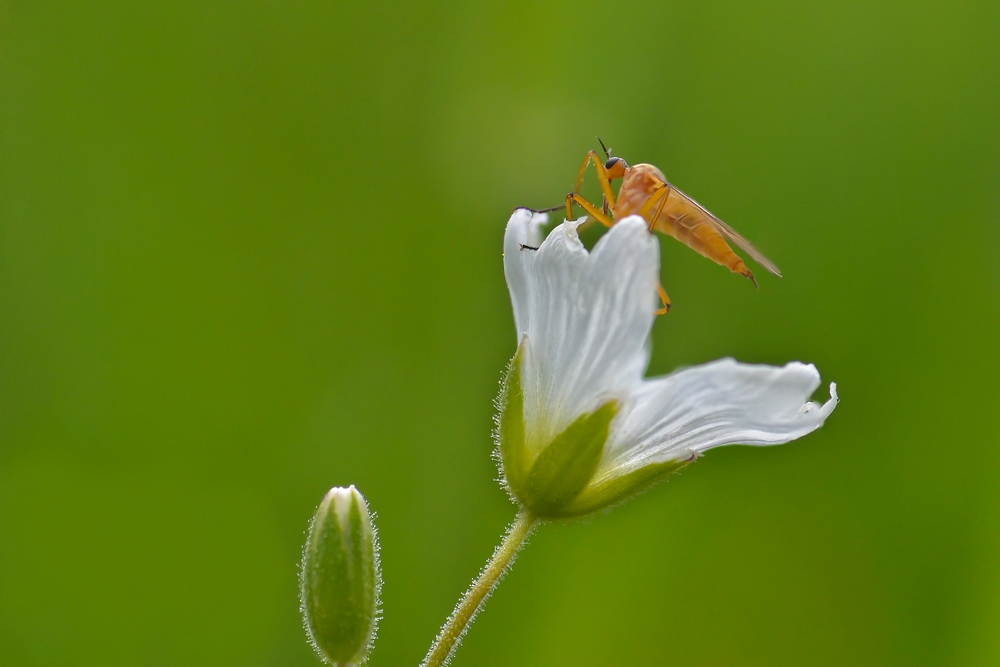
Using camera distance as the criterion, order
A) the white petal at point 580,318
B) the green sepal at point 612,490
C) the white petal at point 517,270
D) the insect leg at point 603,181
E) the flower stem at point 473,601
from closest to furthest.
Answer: the flower stem at point 473,601 → the white petal at point 580,318 → the green sepal at point 612,490 → the white petal at point 517,270 → the insect leg at point 603,181

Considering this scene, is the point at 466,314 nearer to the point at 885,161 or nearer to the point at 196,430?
the point at 196,430

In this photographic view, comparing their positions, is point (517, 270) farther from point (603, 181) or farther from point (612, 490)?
point (603, 181)

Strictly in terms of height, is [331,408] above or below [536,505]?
below

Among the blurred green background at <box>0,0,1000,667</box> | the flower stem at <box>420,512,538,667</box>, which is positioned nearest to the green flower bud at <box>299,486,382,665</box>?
the flower stem at <box>420,512,538,667</box>

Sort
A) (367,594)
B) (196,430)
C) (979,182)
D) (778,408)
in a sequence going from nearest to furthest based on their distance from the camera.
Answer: (367,594), (778,408), (196,430), (979,182)

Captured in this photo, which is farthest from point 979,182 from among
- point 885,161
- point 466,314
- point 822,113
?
point 466,314

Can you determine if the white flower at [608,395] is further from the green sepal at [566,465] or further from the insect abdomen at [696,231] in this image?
the insect abdomen at [696,231]

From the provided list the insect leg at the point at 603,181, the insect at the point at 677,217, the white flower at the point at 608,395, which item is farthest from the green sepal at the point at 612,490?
the insect leg at the point at 603,181
